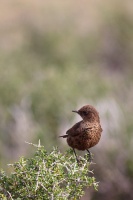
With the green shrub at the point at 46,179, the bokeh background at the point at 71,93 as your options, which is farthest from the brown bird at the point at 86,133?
the bokeh background at the point at 71,93

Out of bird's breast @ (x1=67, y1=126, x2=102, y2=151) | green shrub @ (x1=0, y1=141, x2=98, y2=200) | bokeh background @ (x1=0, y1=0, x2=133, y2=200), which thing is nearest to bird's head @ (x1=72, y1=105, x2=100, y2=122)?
bird's breast @ (x1=67, y1=126, x2=102, y2=151)

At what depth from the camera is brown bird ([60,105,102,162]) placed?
705 cm

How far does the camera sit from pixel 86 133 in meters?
7.07

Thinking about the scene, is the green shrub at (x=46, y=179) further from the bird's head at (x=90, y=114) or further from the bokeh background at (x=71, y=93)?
the bokeh background at (x=71, y=93)

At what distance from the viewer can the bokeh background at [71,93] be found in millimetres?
14641

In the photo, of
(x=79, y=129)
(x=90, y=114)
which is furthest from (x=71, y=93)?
(x=79, y=129)

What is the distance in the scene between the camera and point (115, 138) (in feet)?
49.7

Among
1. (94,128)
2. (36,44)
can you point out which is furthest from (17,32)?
(94,128)

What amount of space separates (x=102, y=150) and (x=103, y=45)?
70.4ft

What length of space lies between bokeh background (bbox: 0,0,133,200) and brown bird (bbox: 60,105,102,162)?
617 cm

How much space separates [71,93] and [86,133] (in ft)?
35.9

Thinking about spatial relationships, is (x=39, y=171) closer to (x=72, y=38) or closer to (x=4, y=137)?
(x=4, y=137)

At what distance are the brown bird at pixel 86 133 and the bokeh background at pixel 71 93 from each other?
6.17 meters

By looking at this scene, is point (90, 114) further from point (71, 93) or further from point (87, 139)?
point (71, 93)
